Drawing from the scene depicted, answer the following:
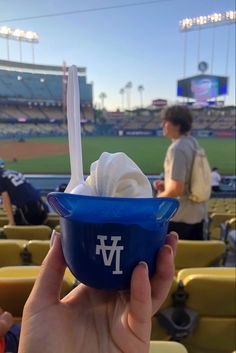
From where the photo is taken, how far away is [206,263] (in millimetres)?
1842

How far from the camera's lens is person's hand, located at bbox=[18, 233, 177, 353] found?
0.57m

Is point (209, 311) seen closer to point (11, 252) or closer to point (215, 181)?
point (11, 252)

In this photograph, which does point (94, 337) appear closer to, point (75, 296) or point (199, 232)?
point (75, 296)

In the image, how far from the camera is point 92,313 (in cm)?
64

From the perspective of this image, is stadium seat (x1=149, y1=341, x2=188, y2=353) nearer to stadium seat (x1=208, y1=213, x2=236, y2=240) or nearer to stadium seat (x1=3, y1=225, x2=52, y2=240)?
stadium seat (x1=3, y1=225, x2=52, y2=240)

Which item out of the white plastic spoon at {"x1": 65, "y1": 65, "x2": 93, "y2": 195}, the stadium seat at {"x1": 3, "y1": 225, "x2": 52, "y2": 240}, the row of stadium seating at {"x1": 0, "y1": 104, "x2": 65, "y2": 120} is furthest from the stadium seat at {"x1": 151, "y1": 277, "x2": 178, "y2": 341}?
the row of stadium seating at {"x1": 0, "y1": 104, "x2": 65, "y2": 120}

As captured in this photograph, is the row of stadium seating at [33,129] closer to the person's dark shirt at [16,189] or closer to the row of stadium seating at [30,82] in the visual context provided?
the row of stadium seating at [30,82]

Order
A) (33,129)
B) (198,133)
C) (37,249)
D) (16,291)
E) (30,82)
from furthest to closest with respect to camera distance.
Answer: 1. (198,133)
2. (33,129)
3. (30,82)
4. (37,249)
5. (16,291)

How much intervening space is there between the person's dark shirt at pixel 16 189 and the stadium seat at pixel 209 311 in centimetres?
195

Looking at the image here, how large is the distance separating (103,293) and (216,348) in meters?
0.80

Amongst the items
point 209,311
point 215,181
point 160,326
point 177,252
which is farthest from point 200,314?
point 215,181

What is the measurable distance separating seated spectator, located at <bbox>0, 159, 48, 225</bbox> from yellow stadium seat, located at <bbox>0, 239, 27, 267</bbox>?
1.19 metres

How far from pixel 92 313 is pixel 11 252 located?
117 centimetres

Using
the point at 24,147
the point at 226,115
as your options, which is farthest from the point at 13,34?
the point at 226,115
